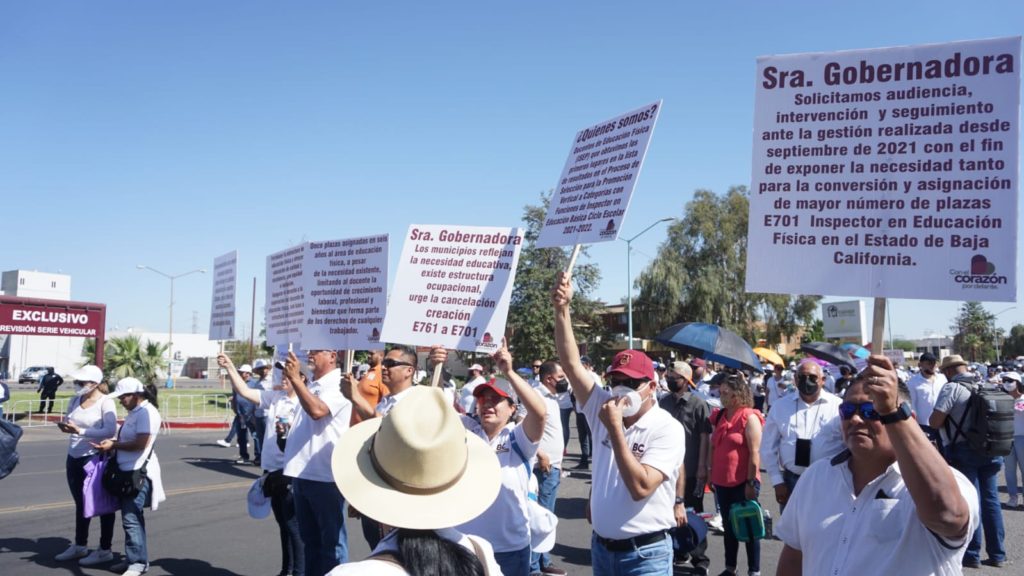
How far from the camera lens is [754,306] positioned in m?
44.7

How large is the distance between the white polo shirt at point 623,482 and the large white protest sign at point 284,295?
360 cm

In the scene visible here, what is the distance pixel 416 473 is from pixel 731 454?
5280mm

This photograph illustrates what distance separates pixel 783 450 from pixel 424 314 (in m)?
3.42

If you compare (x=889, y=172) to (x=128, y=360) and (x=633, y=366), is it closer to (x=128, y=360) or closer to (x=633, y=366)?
(x=633, y=366)

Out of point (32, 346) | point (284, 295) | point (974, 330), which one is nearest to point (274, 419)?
point (284, 295)

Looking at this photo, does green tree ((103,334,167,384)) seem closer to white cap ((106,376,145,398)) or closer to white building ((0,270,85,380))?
white cap ((106,376,145,398))

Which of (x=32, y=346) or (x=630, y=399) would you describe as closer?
(x=630, y=399)

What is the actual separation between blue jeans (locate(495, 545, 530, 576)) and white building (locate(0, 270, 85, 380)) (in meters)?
68.3

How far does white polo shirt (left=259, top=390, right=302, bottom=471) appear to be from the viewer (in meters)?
6.58

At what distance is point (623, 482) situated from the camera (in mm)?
3881

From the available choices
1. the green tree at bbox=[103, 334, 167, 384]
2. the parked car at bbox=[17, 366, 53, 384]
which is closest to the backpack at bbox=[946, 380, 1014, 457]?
the green tree at bbox=[103, 334, 167, 384]

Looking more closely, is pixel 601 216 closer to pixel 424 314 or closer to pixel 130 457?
pixel 424 314

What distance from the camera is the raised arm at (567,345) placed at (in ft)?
13.3

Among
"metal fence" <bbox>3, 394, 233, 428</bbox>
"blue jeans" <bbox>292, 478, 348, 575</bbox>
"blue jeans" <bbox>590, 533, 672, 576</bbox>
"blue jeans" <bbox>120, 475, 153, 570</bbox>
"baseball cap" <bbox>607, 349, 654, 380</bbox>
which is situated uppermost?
"baseball cap" <bbox>607, 349, 654, 380</bbox>
